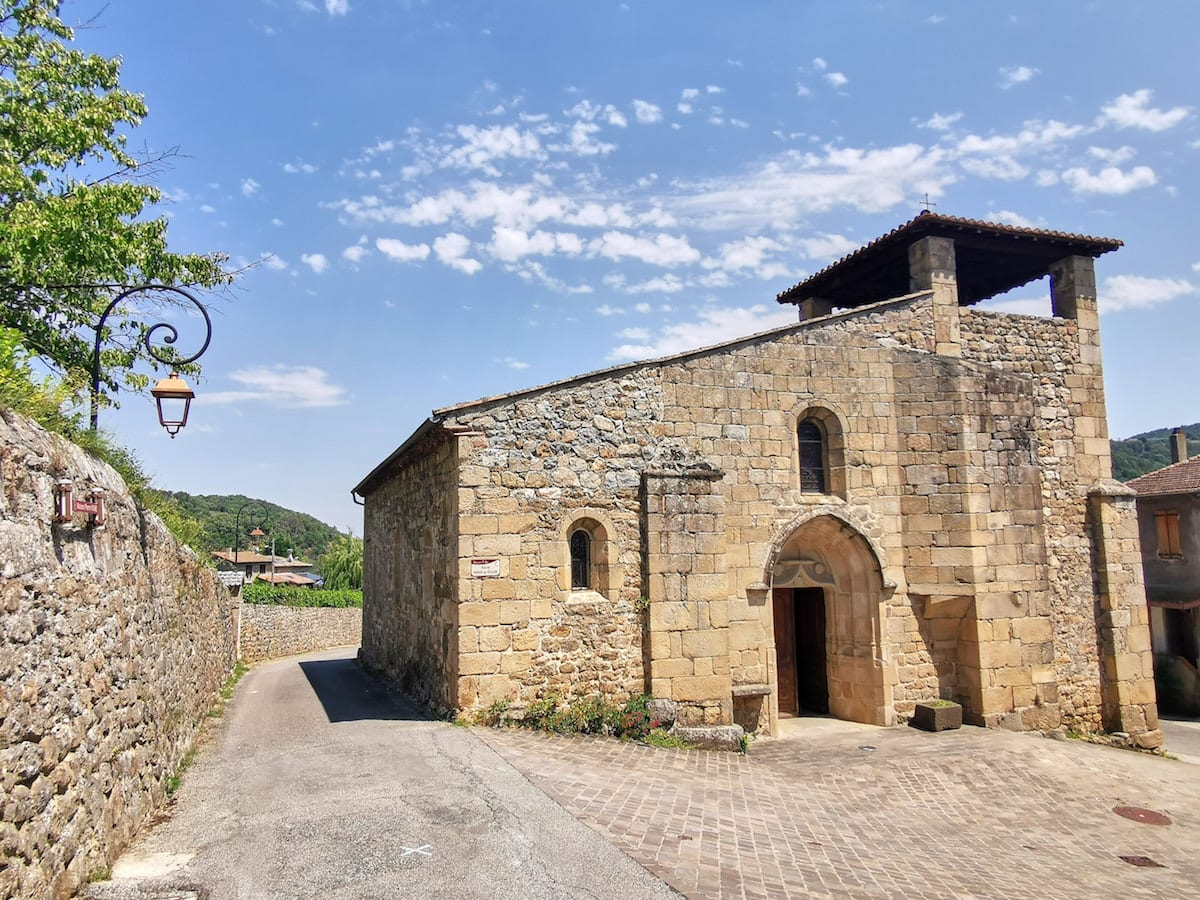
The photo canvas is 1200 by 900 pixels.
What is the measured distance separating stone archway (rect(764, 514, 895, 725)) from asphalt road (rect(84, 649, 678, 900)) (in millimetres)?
→ 5748

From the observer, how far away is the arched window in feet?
40.0

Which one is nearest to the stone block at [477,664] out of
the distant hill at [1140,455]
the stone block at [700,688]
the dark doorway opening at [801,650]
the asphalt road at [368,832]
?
the asphalt road at [368,832]

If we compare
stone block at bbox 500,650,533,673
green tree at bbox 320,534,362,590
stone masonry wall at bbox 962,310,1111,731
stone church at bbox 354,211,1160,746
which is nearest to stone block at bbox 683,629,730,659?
stone church at bbox 354,211,1160,746

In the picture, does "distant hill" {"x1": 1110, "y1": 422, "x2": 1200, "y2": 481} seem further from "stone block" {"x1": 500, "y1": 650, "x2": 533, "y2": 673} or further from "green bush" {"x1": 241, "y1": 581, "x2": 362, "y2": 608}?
"stone block" {"x1": 500, "y1": 650, "x2": 533, "y2": 673}

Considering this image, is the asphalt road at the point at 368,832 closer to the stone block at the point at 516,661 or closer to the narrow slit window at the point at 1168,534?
the stone block at the point at 516,661

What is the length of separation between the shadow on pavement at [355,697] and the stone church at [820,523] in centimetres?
51

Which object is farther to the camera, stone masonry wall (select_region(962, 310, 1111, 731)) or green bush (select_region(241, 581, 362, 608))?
green bush (select_region(241, 581, 362, 608))

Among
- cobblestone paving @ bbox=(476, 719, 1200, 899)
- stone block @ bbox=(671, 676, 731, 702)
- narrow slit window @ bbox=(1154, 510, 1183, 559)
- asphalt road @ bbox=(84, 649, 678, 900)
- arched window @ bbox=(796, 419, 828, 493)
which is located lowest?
cobblestone paving @ bbox=(476, 719, 1200, 899)

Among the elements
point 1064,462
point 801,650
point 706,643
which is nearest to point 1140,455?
point 1064,462

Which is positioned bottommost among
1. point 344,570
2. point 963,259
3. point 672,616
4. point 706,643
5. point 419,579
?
point 706,643

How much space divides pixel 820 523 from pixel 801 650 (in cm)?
263

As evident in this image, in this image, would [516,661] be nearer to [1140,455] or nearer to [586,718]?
[586,718]

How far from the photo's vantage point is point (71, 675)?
452cm

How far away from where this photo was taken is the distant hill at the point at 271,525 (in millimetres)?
61625
